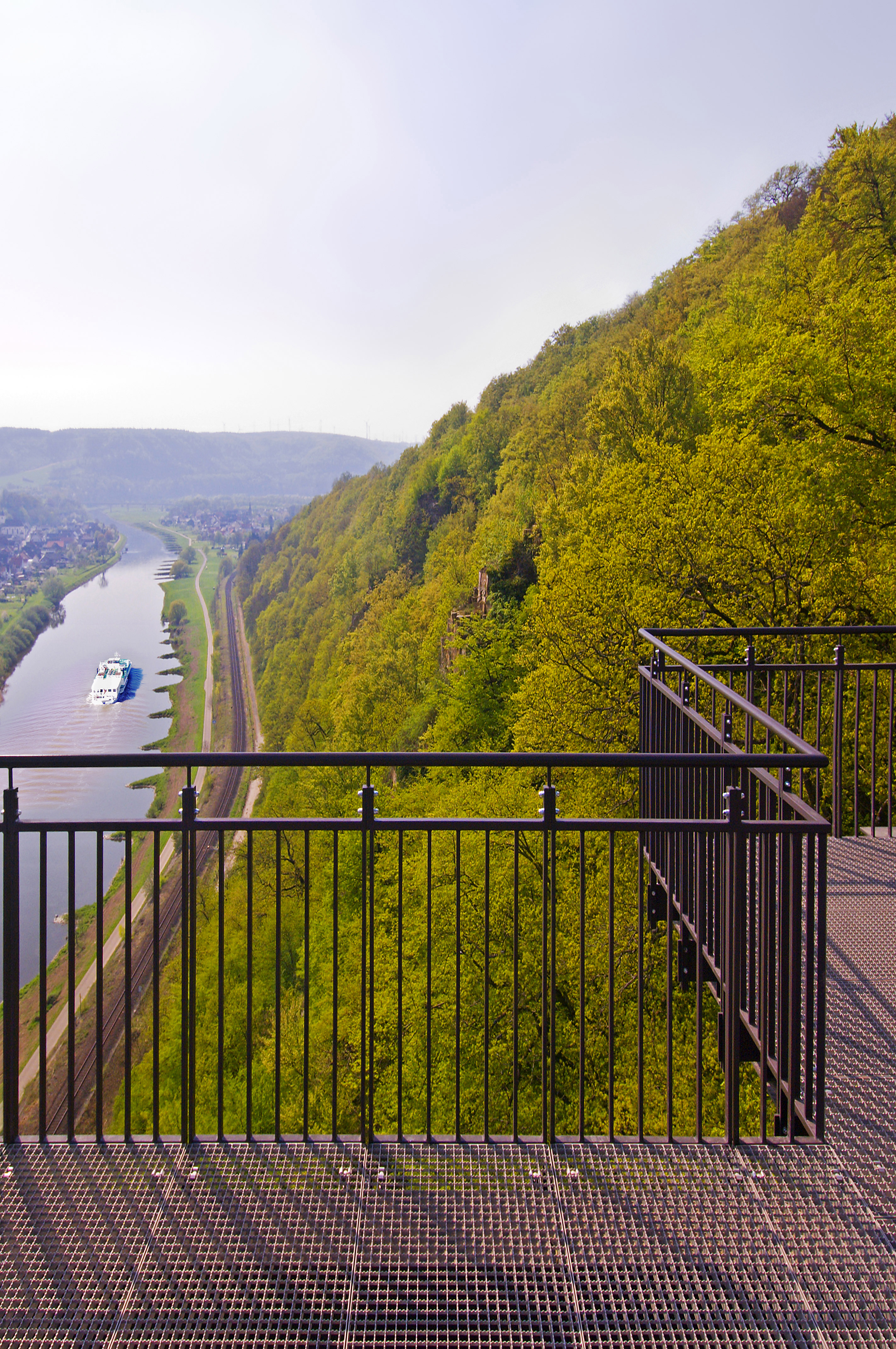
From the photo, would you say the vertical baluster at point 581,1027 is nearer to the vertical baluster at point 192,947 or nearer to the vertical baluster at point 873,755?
the vertical baluster at point 192,947

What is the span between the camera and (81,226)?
429ft

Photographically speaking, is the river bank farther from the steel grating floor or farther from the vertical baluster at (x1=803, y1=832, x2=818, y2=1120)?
the vertical baluster at (x1=803, y1=832, x2=818, y2=1120)

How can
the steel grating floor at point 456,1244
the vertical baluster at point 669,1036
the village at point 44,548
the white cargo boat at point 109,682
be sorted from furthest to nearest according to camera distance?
the village at point 44,548 < the white cargo boat at point 109,682 < the vertical baluster at point 669,1036 < the steel grating floor at point 456,1244

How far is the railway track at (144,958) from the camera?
35.4 metres

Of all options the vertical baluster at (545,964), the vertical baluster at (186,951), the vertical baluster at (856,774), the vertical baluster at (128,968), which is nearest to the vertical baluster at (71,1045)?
the vertical baluster at (128,968)

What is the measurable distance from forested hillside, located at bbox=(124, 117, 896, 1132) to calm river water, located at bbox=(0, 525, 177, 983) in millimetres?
15824

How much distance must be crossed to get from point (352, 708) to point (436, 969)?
29.5 metres

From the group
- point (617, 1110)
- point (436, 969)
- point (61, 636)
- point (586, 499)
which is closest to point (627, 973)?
point (617, 1110)

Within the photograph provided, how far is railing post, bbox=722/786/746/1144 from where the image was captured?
2.58 metres

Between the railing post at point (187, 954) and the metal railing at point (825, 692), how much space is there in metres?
2.03

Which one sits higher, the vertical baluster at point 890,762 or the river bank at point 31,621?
the river bank at point 31,621

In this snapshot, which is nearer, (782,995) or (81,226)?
(782,995)

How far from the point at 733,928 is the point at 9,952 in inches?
93.7

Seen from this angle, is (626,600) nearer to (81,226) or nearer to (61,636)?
(61,636)
